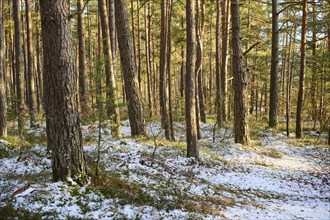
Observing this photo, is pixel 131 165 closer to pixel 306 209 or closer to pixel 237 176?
pixel 237 176

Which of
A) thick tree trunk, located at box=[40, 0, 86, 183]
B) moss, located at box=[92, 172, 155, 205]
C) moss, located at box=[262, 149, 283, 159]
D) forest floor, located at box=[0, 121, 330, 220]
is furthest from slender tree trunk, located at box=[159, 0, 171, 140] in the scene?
thick tree trunk, located at box=[40, 0, 86, 183]

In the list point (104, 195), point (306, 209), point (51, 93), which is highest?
point (51, 93)

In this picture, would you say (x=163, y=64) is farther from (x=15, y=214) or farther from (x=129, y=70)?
(x=15, y=214)

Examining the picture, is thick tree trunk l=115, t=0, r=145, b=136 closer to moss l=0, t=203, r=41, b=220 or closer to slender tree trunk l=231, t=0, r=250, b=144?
slender tree trunk l=231, t=0, r=250, b=144

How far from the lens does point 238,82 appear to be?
1282 cm

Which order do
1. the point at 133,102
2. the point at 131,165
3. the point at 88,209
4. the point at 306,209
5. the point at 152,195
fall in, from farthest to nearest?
the point at 133,102
the point at 131,165
the point at 306,209
the point at 152,195
the point at 88,209

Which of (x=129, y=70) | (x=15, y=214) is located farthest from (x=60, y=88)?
(x=129, y=70)

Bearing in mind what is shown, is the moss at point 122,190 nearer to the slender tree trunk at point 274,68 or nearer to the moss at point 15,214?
the moss at point 15,214

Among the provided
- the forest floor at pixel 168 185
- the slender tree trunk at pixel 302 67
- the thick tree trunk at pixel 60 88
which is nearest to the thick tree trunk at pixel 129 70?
the forest floor at pixel 168 185

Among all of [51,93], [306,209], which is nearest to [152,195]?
[51,93]

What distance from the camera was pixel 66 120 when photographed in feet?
19.0

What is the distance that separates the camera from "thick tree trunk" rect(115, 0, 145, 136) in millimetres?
11078

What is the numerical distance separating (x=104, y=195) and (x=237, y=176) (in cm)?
494

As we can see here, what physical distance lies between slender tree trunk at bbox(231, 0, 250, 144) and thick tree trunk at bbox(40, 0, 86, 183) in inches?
336
